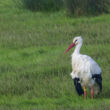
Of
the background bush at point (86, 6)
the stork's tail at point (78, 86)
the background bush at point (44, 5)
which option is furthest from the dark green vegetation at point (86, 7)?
the stork's tail at point (78, 86)

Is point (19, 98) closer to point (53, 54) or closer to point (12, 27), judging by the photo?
point (53, 54)

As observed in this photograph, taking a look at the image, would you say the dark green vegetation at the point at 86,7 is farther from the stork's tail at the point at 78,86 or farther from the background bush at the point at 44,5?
the stork's tail at the point at 78,86

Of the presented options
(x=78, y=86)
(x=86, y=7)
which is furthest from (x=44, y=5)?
(x=78, y=86)

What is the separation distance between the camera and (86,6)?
48.1 feet

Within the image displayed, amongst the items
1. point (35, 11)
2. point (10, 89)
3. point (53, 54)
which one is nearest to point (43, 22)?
point (35, 11)

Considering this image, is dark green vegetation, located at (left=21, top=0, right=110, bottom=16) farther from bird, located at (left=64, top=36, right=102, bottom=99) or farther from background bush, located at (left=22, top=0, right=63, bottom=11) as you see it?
bird, located at (left=64, top=36, right=102, bottom=99)

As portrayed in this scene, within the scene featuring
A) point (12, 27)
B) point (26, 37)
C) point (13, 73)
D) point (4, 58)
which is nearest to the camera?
point (13, 73)

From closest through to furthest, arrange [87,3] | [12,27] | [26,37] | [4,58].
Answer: [4,58] < [26,37] < [12,27] < [87,3]

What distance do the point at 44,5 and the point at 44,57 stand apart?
255 inches

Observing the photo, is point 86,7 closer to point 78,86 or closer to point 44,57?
point 44,57

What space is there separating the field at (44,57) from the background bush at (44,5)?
0.31 metres

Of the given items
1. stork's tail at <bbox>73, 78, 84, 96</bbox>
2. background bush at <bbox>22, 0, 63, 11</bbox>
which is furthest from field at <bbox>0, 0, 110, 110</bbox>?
background bush at <bbox>22, 0, 63, 11</bbox>

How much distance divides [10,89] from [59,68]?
1360mm

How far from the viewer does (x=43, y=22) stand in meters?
13.9
